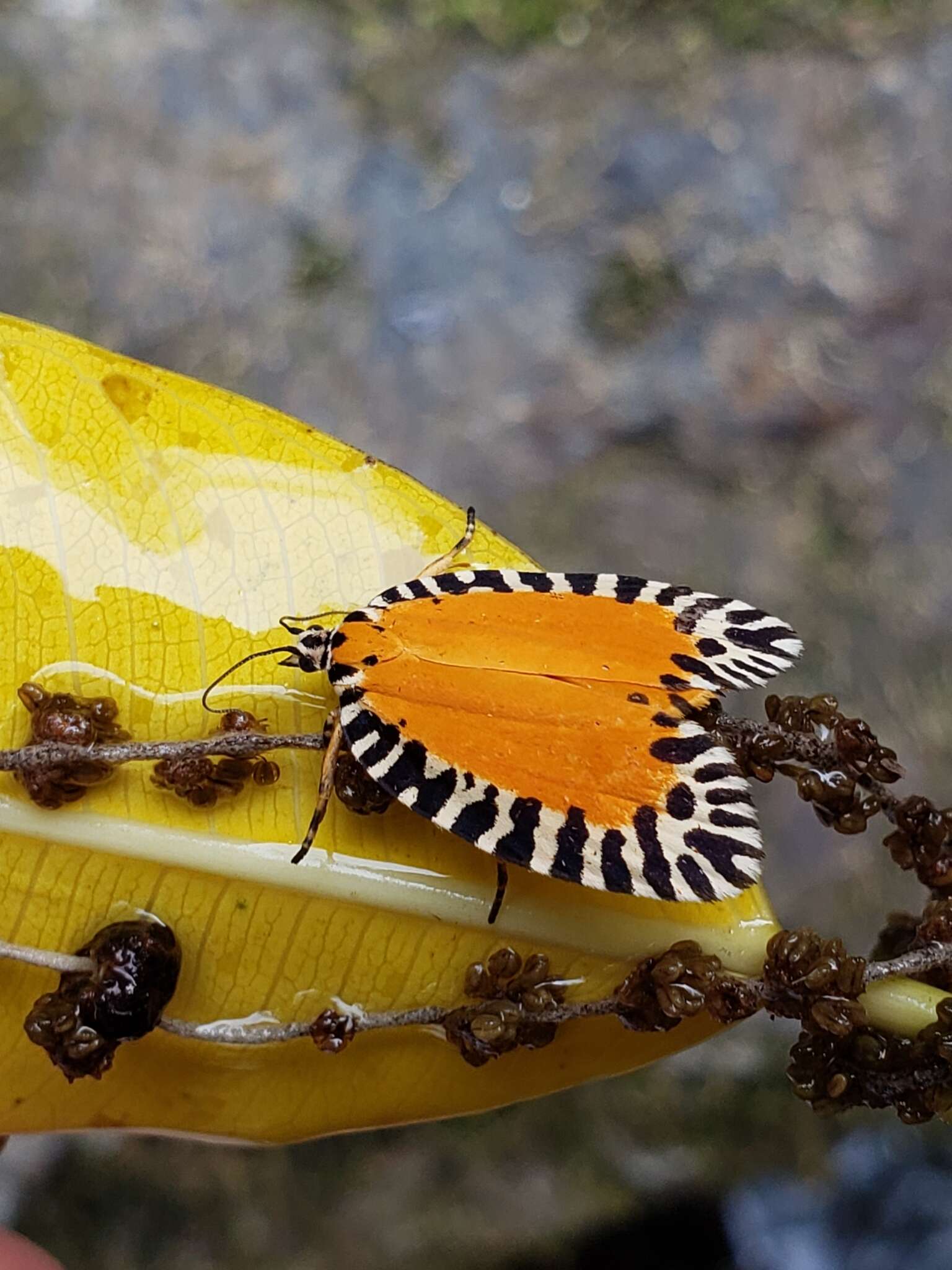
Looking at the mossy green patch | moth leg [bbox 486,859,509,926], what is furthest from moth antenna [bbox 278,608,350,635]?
the mossy green patch

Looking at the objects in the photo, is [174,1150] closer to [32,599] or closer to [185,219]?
[32,599]

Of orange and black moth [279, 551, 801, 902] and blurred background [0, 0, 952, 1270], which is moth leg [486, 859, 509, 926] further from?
blurred background [0, 0, 952, 1270]

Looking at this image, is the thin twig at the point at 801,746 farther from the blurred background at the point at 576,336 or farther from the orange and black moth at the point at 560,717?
the blurred background at the point at 576,336

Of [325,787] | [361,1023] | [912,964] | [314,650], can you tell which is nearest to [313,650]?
[314,650]

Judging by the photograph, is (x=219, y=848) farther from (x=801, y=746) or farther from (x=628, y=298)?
(x=628, y=298)

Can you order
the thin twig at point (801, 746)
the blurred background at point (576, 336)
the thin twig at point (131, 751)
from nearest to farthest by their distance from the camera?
the thin twig at point (131, 751) → the thin twig at point (801, 746) → the blurred background at point (576, 336)

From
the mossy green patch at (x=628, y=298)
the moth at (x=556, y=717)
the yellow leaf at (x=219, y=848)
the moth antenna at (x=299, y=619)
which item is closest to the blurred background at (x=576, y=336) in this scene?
the mossy green patch at (x=628, y=298)

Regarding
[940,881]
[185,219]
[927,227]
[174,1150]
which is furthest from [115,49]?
[940,881]
